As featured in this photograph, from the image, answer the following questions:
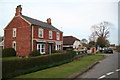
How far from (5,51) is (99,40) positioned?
37043 mm

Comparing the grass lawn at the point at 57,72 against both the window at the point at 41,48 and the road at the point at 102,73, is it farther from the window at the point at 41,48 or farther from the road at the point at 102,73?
the window at the point at 41,48

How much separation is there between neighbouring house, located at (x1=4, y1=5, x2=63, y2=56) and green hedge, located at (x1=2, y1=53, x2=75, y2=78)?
960 centimetres

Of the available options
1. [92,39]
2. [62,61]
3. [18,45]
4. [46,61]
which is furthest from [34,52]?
[92,39]

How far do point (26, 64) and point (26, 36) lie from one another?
538 inches

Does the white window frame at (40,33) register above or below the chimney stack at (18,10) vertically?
below

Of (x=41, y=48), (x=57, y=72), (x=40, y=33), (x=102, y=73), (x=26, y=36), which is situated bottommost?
(x=102, y=73)

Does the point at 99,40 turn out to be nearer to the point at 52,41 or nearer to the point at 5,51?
the point at 52,41

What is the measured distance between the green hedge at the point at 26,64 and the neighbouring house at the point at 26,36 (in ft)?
31.5

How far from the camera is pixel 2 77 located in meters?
7.24

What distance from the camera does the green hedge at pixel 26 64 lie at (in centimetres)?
767

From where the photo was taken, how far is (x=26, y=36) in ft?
73.4

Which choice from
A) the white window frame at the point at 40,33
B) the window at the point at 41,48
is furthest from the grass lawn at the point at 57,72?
the white window frame at the point at 40,33

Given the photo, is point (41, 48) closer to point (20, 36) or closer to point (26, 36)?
point (26, 36)

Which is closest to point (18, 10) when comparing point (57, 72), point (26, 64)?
point (26, 64)
